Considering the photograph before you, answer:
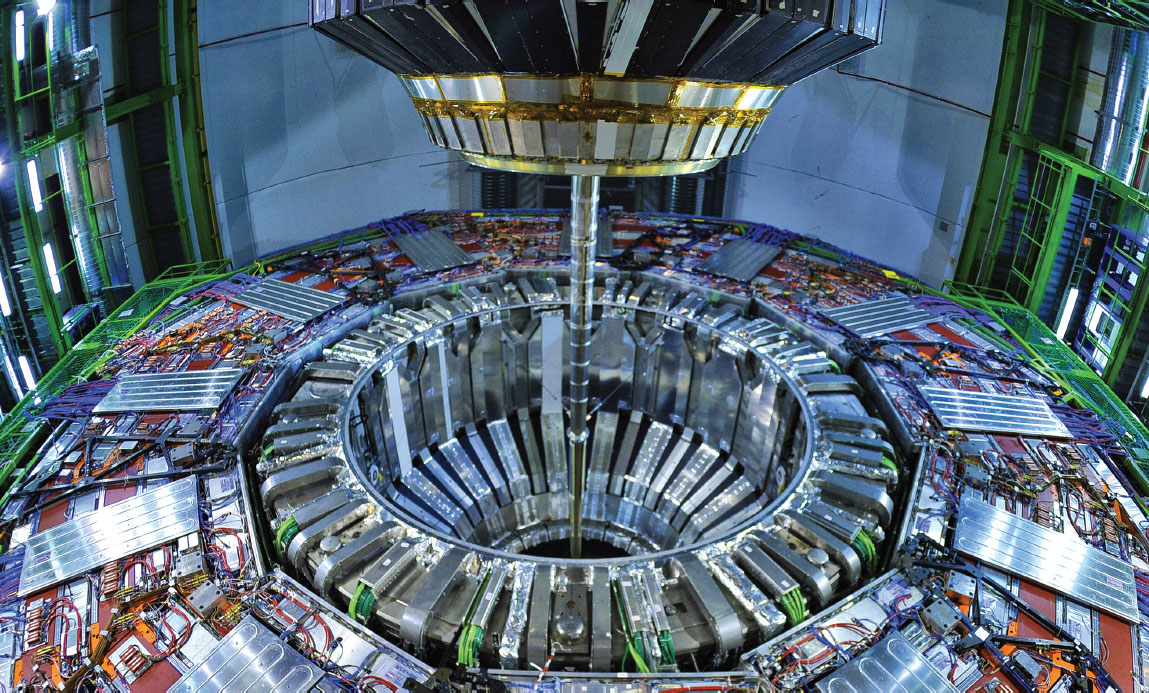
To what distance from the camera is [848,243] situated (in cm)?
1120

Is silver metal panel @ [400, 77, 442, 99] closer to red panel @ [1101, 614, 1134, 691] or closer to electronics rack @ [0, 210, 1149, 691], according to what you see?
electronics rack @ [0, 210, 1149, 691]

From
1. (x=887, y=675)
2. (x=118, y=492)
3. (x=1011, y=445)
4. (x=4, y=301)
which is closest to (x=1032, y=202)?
(x=1011, y=445)

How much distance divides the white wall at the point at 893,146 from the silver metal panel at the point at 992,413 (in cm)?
375

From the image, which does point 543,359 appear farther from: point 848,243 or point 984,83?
point 984,83

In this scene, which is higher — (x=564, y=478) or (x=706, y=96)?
(x=706, y=96)

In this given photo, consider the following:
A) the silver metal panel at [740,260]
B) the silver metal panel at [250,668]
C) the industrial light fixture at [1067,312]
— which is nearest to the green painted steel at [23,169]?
the silver metal panel at [250,668]

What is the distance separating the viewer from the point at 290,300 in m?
8.04

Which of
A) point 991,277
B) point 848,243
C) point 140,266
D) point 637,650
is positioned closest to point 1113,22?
point 991,277

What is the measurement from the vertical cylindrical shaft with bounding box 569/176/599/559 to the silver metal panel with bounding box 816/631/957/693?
2915mm

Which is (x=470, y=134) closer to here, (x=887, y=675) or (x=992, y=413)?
(x=887, y=675)

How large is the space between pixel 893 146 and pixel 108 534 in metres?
10.4

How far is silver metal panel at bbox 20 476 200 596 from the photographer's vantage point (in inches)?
186

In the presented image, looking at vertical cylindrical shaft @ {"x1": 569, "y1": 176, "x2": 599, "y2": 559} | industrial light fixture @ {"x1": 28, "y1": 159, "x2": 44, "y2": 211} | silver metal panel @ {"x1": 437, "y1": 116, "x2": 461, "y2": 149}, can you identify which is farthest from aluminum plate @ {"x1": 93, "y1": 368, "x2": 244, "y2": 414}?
silver metal panel @ {"x1": 437, "y1": 116, "x2": 461, "y2": 149}

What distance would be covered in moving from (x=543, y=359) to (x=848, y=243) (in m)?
5.73
